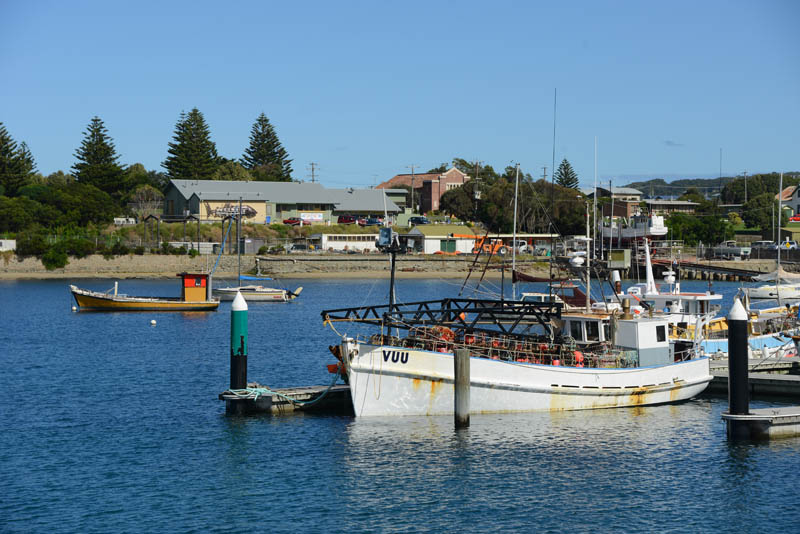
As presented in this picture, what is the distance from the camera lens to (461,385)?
2989 cm

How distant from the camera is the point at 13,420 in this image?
33.5 metres

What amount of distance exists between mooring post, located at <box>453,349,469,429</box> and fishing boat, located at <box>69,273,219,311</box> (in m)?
49.6

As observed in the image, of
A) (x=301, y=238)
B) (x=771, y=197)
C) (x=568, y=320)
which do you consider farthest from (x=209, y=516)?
(x=771, y=197)

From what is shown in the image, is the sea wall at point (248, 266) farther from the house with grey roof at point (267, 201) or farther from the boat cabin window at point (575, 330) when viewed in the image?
the boat cabin window at point (575, 330)

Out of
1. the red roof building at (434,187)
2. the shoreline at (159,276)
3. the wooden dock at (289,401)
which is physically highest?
the red roof building at (434,187)

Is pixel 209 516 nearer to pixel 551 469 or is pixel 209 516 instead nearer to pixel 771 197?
pixel 551 469

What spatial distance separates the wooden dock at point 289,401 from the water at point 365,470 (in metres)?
0.65

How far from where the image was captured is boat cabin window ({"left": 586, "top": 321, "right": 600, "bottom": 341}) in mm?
35625

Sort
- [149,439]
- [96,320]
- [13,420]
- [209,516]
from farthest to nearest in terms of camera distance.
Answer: [96,320] < [13,420] < [149,439] < [209,516]

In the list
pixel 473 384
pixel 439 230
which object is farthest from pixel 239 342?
pixel 439 230

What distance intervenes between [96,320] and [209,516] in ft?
165

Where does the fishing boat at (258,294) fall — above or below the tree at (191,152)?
Answer: below

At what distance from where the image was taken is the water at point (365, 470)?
23.2 metres

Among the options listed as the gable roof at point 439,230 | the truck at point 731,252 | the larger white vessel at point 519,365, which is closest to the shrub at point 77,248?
the gable roof at point 439,230
